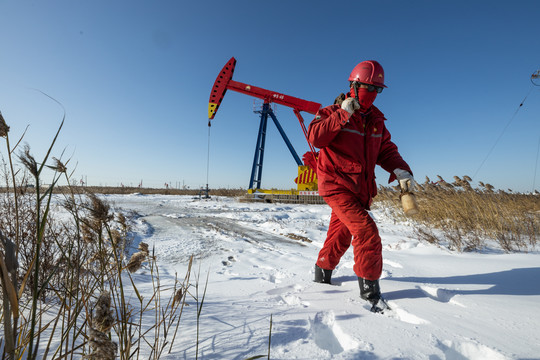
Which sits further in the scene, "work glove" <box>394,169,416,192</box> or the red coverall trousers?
"work glove" <box>394,169,416,192</box>

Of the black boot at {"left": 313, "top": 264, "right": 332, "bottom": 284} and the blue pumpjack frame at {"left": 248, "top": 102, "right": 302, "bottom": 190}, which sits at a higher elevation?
the blue pumpjack frame at {"left": 248, "top": 102, "right": 302, "bottom": 190}

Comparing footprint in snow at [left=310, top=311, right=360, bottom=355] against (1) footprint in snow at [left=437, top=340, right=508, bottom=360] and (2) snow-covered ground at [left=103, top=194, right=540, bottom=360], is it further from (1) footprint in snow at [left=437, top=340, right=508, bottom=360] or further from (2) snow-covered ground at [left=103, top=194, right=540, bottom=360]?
(1) footprint in snow at [left=437, top=340, right=508, bottom=360]

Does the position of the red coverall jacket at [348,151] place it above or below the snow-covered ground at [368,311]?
above

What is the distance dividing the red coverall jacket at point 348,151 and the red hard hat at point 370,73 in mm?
227

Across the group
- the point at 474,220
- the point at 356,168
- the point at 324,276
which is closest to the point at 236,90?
the point at 474,220

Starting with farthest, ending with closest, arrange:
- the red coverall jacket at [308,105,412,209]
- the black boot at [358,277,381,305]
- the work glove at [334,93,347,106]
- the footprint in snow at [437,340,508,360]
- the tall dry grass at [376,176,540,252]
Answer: the tall dry grass at [376,176,540,252] < the work glove at [334,93,347,106] < the red coverall jacket at [308,105,412,209] < the black boot at [358,277,381,305] < the footprint in snow at [437,340,508,360]

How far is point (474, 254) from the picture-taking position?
9.72 ft

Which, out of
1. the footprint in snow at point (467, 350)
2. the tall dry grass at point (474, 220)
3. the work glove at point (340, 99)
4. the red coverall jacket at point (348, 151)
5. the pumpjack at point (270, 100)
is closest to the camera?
the footprint in snow at point (467, 350)

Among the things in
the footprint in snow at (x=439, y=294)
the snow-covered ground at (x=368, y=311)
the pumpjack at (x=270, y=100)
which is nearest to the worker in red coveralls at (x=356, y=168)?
the snow-covered ground at (x=368, y=311)

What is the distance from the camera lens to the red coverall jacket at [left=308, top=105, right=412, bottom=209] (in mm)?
1856

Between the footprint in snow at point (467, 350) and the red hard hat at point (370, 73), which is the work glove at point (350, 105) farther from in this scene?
the footprint in snow at point (467, 350)

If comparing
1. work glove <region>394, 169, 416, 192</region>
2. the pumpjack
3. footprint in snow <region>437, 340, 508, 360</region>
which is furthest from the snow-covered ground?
the pumpjack

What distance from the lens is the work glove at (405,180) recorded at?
6.27 ft

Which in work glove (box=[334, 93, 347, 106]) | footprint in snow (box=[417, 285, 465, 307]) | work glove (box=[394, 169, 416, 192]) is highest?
work glove (box=[334, 93, 347, 106])
